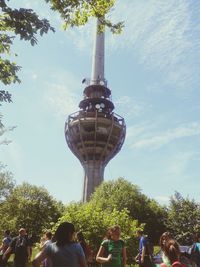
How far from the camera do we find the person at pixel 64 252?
471 cm

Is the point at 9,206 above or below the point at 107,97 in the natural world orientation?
below

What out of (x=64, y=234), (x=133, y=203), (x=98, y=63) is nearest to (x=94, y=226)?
(x=64, y=234)

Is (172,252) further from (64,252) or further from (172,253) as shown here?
(64,252)

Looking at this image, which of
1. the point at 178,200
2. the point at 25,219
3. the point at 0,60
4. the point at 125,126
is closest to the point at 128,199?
the point at 178,200

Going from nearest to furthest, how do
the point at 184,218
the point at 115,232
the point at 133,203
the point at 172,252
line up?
the point at 172,252, the point at 115,232, the point at 184,218, the point at 133,203

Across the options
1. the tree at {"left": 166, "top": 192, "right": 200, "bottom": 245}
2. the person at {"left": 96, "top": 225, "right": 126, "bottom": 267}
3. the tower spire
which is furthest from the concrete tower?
the person at {"left": 96, "top": 225, "right": 126, "bottom": 267}

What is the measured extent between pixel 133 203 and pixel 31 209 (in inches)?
588

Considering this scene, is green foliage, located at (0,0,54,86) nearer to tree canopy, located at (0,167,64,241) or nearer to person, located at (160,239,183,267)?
person, located at (160,239,183,267)

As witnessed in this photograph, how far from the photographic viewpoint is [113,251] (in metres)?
7.38

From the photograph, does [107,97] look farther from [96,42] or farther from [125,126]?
[96,42]

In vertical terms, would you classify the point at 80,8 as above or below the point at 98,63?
below

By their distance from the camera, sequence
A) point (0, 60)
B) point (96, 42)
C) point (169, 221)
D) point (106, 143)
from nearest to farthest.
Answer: point (0, 60) → point (169, 221) → point (106, 143) → point (96, 42)

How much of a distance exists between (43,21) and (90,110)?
62.1 metres

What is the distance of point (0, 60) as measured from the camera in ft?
30.4
